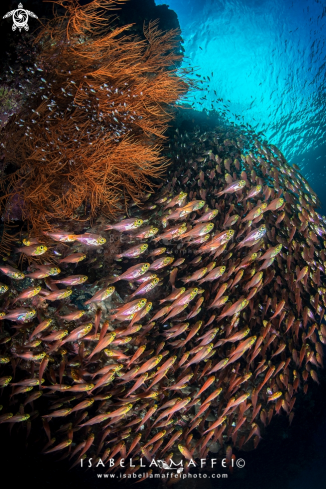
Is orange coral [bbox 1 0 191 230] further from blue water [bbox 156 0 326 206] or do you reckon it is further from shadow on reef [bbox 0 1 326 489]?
blue water [bbox 156 0 326 206]

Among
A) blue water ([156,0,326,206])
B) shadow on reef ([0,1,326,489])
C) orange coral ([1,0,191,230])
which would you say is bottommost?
shadow on reef ([0,1,326,489])

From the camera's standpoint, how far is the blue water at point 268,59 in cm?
1495

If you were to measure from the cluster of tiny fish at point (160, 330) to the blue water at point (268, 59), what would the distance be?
11917 millimetres

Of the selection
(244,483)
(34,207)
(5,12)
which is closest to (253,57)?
(5,12)

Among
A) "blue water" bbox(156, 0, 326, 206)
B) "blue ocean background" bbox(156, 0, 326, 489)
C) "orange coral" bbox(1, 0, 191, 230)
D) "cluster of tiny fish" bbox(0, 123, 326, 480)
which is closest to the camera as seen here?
"cluster of tiny fish" bbox(0, 123, 326, 480)

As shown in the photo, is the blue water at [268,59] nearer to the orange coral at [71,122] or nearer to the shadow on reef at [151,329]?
the orange coral at [71,122]

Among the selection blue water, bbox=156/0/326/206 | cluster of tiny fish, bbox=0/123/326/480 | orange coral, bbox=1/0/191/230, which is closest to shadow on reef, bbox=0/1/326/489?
cluster of tiny fish, bbox=0/123/326/480

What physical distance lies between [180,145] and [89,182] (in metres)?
4.30

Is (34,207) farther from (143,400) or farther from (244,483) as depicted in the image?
(244,483)

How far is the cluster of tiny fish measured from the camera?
3.66m

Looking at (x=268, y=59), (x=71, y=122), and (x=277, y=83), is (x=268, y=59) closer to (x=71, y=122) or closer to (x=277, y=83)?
(x=277, y=83)

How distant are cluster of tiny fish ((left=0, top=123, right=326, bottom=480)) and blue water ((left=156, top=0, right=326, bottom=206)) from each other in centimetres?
1192

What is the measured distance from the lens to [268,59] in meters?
17.1

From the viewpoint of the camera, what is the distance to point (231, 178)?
566cm
